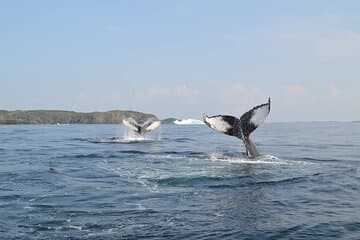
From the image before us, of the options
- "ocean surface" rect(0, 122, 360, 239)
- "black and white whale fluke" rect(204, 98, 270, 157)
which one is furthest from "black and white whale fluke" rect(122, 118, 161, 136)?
"black and white whale fluke" rect(204, 98, 270, 157)

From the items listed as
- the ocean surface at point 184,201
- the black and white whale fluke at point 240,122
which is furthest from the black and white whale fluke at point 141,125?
the black and white whale fluke at point 240,122

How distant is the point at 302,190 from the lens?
46.1 ft

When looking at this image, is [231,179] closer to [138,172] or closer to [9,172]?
[138,172]

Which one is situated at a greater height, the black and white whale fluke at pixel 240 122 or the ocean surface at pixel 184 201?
the black and white whale fluke at pixel 240 122

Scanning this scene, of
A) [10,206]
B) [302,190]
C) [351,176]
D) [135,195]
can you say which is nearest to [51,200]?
[10,206]

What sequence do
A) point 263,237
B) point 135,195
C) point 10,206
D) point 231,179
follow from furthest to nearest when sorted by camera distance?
point 231,179
point 135,195
point 10,206
point 263,237

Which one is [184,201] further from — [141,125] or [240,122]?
[141,125]

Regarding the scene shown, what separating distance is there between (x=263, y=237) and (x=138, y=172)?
33.1 feet

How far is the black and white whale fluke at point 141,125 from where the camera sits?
45938 millimetres

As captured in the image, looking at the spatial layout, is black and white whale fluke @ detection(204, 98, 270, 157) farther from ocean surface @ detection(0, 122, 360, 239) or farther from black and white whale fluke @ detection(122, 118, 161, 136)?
black and white whale fluke @ detection(122, 118, 161, 136)

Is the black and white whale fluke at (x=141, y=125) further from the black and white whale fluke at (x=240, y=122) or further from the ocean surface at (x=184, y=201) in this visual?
the black and white whale fluke at (x=240, y=122)

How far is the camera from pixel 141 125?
48.9 m

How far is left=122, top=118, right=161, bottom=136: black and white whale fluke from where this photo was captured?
4594 centimetres

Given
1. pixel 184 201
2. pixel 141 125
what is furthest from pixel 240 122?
pixel 141 125
